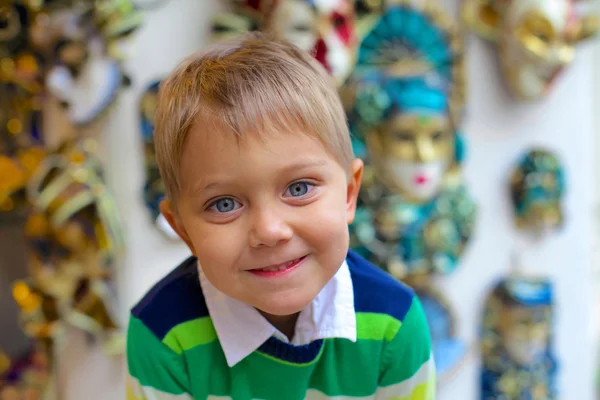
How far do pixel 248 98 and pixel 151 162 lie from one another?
48 centimetres

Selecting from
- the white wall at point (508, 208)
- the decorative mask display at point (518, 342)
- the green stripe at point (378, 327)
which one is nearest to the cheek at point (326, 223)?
the green stripe at point (378, 327)

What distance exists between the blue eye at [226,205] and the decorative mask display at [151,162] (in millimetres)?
434

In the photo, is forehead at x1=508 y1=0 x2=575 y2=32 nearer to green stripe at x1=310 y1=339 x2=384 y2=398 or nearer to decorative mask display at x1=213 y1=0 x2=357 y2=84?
decorative mask display at x1=213 y1=0 x2=357 y2=84

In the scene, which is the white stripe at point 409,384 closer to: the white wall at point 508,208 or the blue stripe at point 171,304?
the blue stripe at point 171,304

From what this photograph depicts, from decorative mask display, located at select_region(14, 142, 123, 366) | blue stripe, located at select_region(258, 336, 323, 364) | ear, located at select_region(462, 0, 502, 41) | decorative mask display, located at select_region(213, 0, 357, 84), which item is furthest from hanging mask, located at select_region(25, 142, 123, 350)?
ear, located at select_region(462, 0, 502, 41)

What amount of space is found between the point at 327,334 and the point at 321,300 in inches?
1.4

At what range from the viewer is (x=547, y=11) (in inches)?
36.5

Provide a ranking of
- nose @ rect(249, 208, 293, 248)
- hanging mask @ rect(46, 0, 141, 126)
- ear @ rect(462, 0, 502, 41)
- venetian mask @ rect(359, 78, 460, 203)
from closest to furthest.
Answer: nose @ rect(249, 208, 293, 248)
hanging mask @ rect(46, 0, 141, 126)
venetian mask @ rect(359, 78, 460, 203)
ear @ rect(462, 0, 502, 41)

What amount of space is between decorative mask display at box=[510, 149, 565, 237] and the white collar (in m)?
0.68

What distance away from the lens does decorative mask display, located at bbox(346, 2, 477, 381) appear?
0.90 metres

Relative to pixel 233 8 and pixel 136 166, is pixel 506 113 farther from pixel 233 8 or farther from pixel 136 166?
pixel 136 166

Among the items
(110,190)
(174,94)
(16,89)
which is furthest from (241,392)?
(16,89)

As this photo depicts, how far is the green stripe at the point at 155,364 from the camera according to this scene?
48 cm

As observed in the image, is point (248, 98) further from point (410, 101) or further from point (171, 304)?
point (410, 101)
